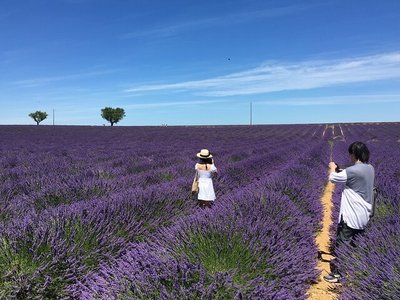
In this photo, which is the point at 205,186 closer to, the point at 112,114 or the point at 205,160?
the point at 205,160

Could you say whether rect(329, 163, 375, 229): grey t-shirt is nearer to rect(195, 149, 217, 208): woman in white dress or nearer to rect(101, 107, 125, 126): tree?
rect(195, 149, 217, 208): woman in white dress

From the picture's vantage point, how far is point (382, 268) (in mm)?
2291

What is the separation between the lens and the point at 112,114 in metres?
79.4

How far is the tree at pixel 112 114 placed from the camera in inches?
3127

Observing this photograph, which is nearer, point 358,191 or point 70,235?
point 70,235

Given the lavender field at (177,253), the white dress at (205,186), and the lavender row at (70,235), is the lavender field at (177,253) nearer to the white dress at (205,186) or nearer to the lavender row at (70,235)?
the lavender row at (70,235)

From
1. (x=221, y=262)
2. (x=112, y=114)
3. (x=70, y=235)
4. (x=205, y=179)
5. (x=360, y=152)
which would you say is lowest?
(x=221, y=262)

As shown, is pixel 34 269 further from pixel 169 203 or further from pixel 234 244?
pixel 169 203

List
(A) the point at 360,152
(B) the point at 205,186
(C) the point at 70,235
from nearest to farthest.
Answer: (C) the point at 70,235 < (A) the point at 360,152 < (B) the point at 205,186

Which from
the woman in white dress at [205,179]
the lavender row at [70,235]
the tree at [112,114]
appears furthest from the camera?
the tree at [112,114]

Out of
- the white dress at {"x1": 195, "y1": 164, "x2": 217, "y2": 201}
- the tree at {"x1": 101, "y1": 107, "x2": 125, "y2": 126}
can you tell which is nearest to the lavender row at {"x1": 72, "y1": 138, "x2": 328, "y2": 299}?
the white dress at {"x1": 195, "y1": 164, "x2": 217, "y2": 201}

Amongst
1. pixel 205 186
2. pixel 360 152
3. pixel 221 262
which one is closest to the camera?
pixel 221 262

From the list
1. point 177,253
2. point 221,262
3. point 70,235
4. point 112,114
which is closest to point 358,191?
point 221,262

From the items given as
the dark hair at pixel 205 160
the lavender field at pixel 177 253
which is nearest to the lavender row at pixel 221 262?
the lavender field at pixel 177 253
